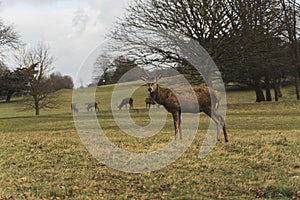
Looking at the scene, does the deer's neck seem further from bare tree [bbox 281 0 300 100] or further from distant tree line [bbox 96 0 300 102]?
bare tree [bbox 281 0 300 100]

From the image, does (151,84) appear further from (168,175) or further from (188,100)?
(168,175)

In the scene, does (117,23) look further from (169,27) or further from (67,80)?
(67,80)

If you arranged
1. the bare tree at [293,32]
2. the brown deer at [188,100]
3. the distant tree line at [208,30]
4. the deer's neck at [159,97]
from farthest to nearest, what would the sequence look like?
1. the bare tree at [293,32]
2. the distant tree line at [208,30]
3. the deer's neck at [159,97]
4. the brown deer at [188,100]

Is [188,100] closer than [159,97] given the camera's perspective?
Yes

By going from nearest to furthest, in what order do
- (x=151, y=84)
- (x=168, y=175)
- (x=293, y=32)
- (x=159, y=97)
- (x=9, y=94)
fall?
(x=168, y=175) < (x=151, y=84) < (x=159, y=97) < (x=293, y=32) < (x=9, y=94)

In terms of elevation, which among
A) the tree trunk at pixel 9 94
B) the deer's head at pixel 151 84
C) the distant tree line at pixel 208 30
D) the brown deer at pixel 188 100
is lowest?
the brown deer at pixel 188 100

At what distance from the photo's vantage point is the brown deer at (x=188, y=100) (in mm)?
13195

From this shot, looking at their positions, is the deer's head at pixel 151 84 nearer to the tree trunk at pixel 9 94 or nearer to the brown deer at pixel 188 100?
the brown deer at pixel 188 100

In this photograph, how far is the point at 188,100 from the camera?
1373cm

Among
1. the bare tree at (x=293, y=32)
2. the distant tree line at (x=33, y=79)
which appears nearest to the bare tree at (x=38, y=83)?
the distant tree line at (x=33, y=79)

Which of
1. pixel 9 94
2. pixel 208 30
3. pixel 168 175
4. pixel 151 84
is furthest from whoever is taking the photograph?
pixel 9 94

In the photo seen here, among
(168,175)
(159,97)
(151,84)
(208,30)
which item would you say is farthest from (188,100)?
(208,30)

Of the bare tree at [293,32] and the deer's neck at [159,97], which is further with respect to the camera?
the bare tree at [293,32]

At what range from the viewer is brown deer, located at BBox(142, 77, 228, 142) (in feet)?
43.3
